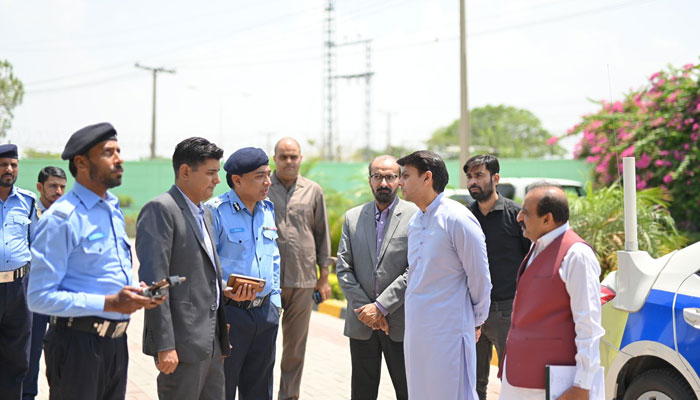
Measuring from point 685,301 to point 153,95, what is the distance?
126ft

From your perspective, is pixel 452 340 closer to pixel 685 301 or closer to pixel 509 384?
pixel 509 384

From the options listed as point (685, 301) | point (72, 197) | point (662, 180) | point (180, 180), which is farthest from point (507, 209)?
point (662, 180)

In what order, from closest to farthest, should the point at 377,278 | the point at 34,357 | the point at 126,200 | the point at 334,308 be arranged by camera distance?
1. the point at 377,278
2. the point at 34,357
3. the point at 334,308
4. the point at 126,200

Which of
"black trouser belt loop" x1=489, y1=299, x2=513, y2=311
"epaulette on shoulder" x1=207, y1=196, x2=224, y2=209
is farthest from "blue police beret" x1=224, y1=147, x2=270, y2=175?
"black trouser belt loop" x1=489, y1=299, x2=513, y2=311

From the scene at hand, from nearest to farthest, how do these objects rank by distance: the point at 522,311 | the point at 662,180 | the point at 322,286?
the point at 522,311, the point at 322,286, the point at 662,180

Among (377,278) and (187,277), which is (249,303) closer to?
(187,277)

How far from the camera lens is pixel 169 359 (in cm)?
377

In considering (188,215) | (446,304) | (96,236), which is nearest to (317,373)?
(446,304)

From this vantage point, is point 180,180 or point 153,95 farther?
point 153,95

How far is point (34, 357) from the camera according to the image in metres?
5.96

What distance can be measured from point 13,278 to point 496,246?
148 inches

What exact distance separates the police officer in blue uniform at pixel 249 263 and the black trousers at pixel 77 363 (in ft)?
4.46

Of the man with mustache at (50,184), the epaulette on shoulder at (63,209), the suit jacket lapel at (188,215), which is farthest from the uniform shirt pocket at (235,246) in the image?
the man with mustache at (50,184)

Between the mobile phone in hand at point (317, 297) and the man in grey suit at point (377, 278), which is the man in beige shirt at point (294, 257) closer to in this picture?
the mobile phone in hand at point (317, 297)
